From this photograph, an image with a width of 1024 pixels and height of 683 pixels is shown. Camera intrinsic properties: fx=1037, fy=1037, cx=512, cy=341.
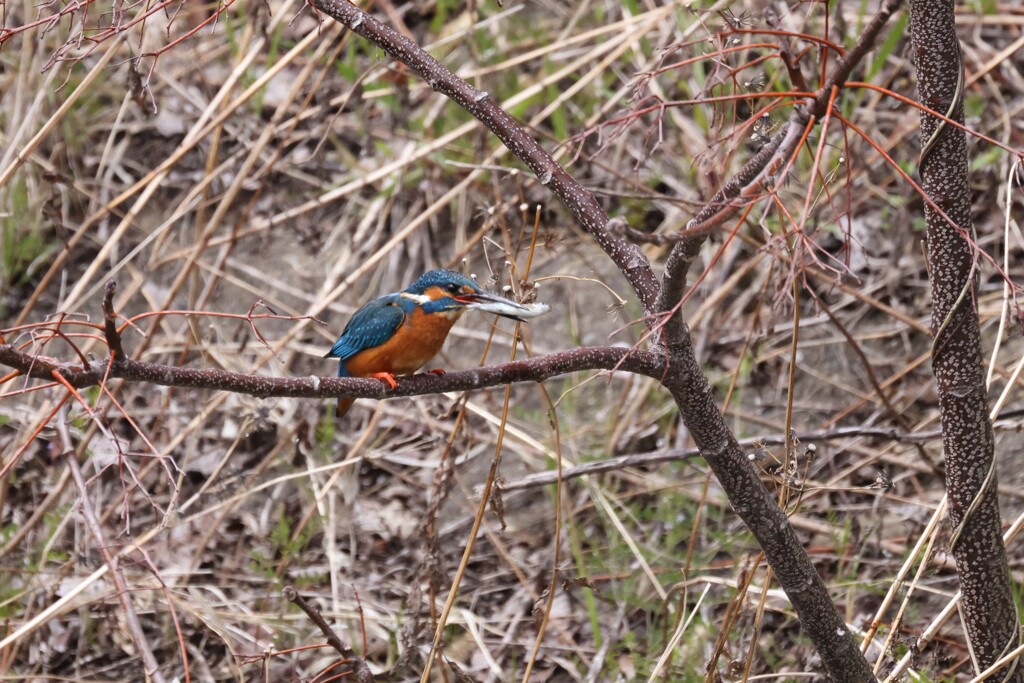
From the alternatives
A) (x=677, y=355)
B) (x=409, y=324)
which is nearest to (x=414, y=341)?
(x=409, y=324)

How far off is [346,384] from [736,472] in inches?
31.2

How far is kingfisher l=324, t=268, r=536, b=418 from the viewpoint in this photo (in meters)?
2.48

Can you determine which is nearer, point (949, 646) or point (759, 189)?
point (759, 189)

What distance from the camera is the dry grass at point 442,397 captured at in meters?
3.23

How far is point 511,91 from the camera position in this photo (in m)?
4.57

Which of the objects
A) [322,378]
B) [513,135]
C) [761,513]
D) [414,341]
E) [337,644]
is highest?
[513,135]

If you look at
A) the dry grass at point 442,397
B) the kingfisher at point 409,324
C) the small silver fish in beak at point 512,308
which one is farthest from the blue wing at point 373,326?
the small silver fish in beak at point 512,308

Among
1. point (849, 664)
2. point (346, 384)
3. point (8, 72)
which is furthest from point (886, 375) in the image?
point (8, 72)

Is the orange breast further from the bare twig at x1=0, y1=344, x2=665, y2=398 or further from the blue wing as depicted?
the bare twig at x1=0, y1=344, x2=665, y2=398

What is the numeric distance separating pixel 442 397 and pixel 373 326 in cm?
135

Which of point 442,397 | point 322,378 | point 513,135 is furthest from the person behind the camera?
point 442,397

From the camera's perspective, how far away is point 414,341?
8.34ft

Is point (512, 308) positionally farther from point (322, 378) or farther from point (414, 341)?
point (414, 341)

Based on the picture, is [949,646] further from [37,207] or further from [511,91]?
[37,207]
